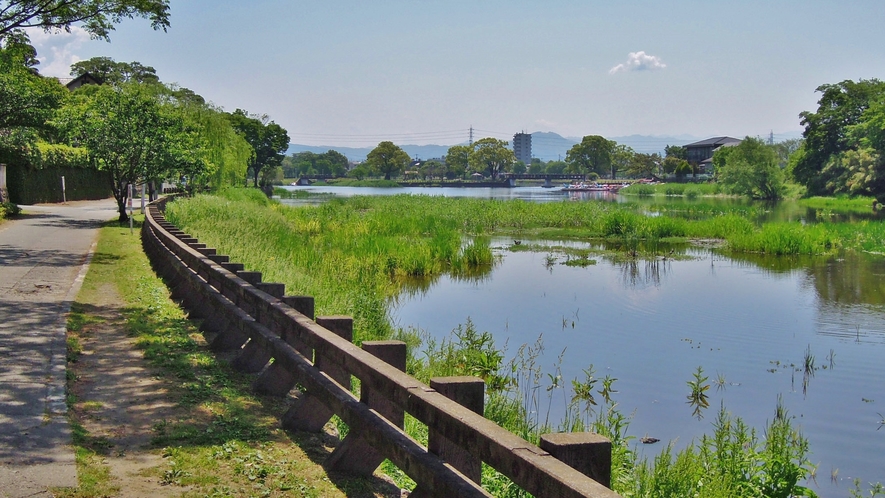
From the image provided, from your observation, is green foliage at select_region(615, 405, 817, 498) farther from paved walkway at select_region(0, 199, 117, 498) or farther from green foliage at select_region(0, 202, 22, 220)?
green foliage at select_region(0, 202, 22, 220)

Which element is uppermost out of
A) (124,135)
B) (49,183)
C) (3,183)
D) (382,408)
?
(124,135)

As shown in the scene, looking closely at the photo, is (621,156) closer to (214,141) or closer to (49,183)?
(214,141)

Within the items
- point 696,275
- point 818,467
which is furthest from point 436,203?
point 818,467

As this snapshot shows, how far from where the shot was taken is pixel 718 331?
16.8 metres

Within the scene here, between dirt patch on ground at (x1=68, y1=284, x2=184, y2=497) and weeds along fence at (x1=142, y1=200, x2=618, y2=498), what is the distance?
0.93 metres

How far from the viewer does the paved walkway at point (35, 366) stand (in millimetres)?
5094

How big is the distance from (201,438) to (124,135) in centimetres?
2573

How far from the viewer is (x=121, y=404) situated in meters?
6.88

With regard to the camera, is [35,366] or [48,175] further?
[48,175]

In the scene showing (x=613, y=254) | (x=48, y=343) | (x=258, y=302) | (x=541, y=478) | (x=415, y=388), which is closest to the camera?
(x=541, y=478)

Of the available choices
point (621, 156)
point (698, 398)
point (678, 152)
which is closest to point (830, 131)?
point (698, 398)

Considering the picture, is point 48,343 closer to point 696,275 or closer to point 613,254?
point 696,275

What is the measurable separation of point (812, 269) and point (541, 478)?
85.7 ft

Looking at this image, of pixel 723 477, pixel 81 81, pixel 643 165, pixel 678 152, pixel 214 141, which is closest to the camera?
pixel 723 477
